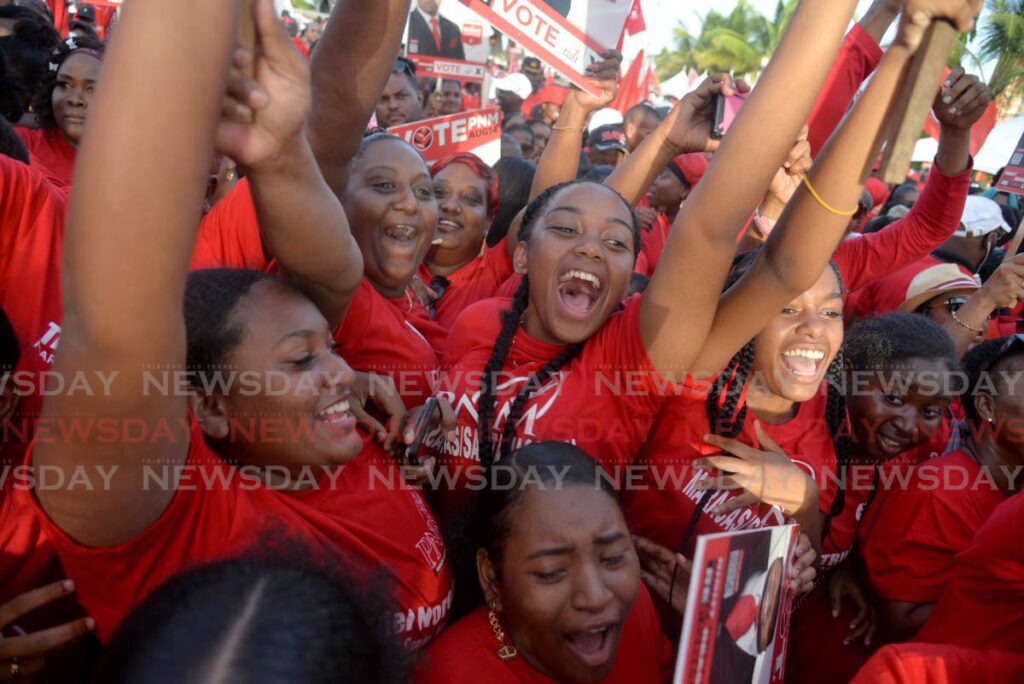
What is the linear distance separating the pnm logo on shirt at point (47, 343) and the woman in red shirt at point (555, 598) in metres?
1.18

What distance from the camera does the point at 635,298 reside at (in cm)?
235

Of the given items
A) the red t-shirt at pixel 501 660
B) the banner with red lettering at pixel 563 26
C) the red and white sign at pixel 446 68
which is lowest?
the red t-shirt at pixel 501 660

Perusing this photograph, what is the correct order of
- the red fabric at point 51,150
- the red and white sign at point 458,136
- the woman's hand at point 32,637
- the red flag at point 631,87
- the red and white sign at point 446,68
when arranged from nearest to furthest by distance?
the woman's hand at point 32,637
the red fabric at point 51,150
the red and white sign at point 458,136
the red and white sign at point 446,68
the red flag at point 631,87

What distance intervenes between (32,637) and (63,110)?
307 cm

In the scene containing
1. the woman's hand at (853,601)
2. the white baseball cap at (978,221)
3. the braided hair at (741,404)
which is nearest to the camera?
the braided hair at (741,404)

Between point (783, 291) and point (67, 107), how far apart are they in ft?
11.2

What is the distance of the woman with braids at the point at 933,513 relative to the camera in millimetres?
2230

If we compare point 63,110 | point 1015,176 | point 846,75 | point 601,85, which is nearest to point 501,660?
point 846,75

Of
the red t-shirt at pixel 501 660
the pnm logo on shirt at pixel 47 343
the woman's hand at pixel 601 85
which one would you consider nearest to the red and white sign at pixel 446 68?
the woman's hand at pixel 601 85

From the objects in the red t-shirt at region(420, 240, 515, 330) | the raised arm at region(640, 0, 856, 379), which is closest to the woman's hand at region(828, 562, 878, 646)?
the raised arm at region(640, 0, 856, 379)

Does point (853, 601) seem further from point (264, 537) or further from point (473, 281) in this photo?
point (473, 281)

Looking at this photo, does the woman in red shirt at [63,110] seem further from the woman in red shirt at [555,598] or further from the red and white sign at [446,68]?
the red and white sign at [446,68]

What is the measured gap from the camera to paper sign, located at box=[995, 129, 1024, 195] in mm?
4328

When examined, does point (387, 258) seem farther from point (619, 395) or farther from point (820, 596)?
point (820, 596)
